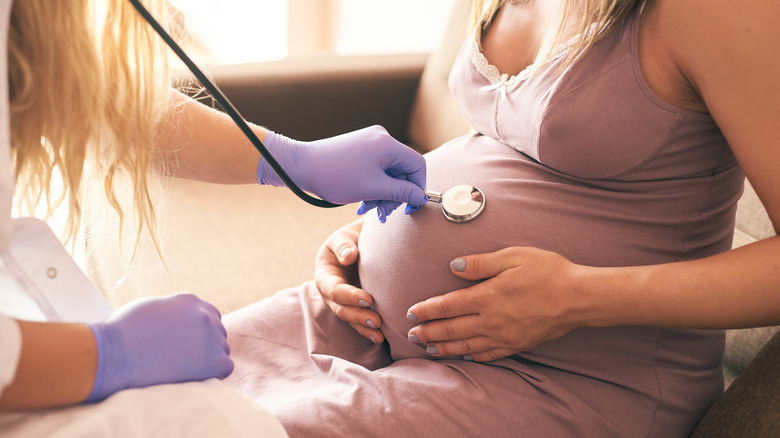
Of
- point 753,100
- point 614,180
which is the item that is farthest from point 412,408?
point 753,100

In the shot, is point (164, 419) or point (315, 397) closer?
point (164, 419)

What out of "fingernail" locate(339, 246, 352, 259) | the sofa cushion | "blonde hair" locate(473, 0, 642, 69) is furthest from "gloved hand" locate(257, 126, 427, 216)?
the sofa cushion

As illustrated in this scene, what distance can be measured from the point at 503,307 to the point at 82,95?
54cm

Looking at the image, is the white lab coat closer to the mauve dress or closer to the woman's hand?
the mauve dress

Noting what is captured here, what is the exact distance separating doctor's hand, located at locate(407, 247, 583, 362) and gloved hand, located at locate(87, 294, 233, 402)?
0.91 ft

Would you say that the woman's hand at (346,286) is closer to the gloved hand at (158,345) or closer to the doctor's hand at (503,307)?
the doctor's hand at (503,307)

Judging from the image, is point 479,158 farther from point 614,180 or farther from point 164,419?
point 164,419

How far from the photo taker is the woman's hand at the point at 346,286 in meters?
0.90

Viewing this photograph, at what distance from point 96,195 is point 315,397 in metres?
0.47

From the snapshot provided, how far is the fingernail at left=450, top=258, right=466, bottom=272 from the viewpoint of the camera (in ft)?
2.61

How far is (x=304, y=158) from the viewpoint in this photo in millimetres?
884

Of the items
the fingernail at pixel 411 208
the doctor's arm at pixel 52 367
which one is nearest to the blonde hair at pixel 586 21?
the fingernail at pixel 411 208

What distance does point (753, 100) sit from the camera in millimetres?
633

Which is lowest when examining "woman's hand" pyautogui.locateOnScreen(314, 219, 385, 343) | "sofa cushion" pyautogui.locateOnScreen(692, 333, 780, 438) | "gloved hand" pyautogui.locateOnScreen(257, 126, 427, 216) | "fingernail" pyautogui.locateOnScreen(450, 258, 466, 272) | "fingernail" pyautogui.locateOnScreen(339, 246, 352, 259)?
"sofa cushion" pyautogui.locateOnScreen(692, 333, 780, 438)
